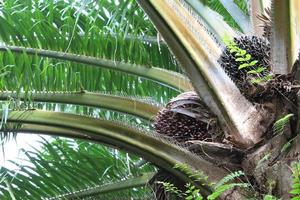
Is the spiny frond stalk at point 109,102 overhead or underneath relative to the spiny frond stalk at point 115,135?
overhead

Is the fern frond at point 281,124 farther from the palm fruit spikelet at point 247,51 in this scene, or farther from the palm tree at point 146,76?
the palm fruit spikelet at point 247,51

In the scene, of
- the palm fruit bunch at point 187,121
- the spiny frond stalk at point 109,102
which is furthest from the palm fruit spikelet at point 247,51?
the spiny frond stalk at point 109,102

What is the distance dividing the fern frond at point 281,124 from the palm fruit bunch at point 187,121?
1.03 ft

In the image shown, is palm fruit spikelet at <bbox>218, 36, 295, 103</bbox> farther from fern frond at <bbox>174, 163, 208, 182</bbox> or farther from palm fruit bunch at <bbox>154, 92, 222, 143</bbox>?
fern frond at <bbox>174, 163, 208, 182</bbox>

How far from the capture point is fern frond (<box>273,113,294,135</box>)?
215cm

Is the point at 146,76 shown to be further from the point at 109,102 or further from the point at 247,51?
the point at 247,51

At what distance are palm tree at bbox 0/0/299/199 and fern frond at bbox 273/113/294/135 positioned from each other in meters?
0.02

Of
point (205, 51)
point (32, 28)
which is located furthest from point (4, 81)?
point (205, 51)

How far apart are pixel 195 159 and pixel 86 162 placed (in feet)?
3.48

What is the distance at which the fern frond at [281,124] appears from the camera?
2146 mm

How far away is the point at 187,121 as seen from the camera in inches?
105

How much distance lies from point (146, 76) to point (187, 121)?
2.41 feet

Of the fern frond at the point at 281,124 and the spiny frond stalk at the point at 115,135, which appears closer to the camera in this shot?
the fern frond at the point at 281,124

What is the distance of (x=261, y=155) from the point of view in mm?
2311
